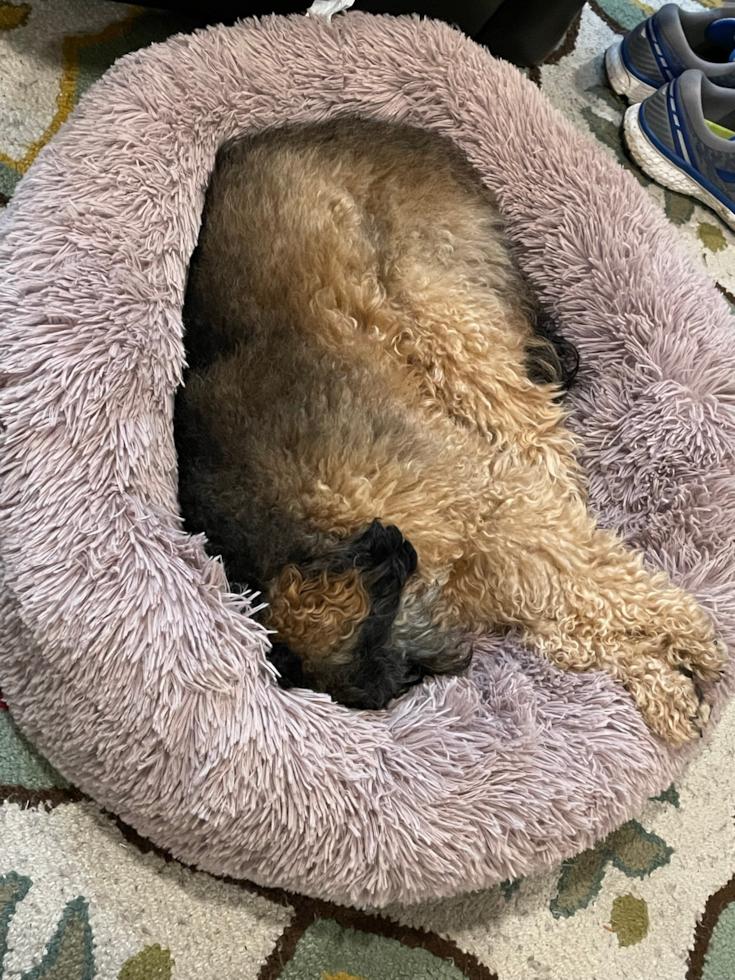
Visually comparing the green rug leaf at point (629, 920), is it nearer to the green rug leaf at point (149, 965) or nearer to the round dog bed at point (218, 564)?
the round dog bed at point (218, 564)

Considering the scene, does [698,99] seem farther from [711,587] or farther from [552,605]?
[552,605]

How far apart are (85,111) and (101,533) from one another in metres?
0.82

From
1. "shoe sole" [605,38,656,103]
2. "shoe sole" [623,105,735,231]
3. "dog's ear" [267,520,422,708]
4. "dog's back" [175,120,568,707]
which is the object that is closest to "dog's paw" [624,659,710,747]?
"dog's back" [175,120,568,707]

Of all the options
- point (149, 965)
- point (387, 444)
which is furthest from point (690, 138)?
point (149, 965)

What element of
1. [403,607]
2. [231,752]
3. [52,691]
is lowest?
[52,691]

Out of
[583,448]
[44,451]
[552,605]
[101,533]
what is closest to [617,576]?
[552,605]

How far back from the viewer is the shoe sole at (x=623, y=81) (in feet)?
7.09

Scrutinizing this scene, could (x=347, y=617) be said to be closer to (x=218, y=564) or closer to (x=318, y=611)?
(x=318, y=611)

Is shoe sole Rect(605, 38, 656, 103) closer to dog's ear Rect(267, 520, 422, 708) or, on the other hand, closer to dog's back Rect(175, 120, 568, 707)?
dog's back Rect(175, 120, 568, 707)

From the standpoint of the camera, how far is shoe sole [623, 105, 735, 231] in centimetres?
211

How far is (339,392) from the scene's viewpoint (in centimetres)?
136

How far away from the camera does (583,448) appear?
1670mm

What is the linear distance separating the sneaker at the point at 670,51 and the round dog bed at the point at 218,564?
771 mm

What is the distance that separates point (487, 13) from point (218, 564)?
4.67 feet
